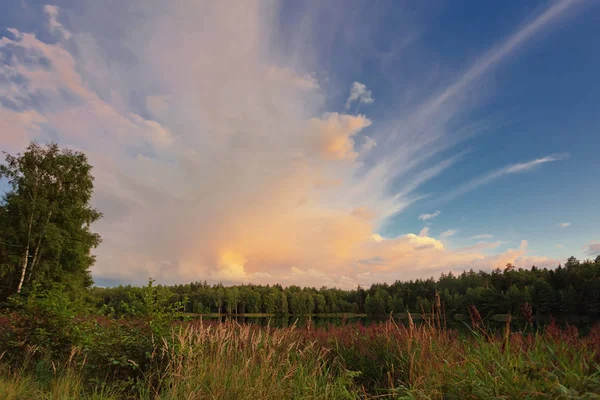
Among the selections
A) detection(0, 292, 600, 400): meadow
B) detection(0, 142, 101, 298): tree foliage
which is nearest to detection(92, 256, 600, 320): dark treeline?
detection(0, 292, 600, 400): meadow

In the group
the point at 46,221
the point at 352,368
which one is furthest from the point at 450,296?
the point at 352,368

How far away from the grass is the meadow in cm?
2

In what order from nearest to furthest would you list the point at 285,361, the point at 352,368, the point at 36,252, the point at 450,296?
the point at 285,361
the point at 352,368
the point at 36,252
the point at 450,296

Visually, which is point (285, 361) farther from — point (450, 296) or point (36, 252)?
point (450, 296)

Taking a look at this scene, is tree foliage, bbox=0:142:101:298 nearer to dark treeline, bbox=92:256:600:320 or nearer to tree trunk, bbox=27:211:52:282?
tree trunk, bbox=27:211:52:282

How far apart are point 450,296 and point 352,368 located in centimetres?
8981

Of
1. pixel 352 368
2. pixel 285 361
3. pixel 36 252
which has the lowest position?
pixel 352 368

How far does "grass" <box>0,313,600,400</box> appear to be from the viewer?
4.08 meters

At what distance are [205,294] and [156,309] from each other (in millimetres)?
128796

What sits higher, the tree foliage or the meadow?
the tree foliage

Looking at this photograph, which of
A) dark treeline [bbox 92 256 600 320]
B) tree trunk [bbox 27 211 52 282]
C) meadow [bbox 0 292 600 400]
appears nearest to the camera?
meadow [bbox 0 292 600 400]

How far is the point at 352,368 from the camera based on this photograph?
24.1ft

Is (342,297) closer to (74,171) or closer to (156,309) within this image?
(74,171)

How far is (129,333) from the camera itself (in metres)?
7.27
